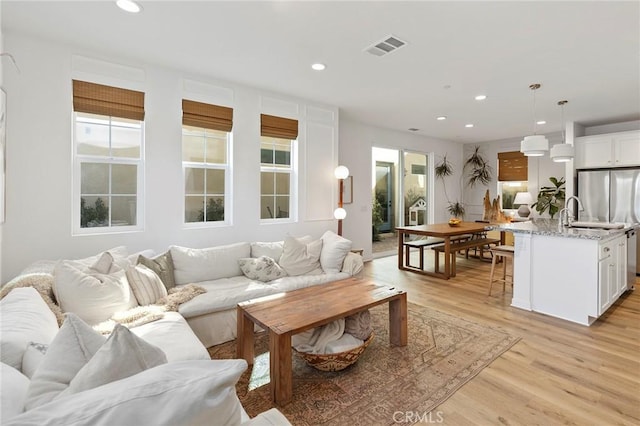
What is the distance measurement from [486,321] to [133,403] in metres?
3.45

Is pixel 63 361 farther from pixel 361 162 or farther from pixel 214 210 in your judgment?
pixel 361 162

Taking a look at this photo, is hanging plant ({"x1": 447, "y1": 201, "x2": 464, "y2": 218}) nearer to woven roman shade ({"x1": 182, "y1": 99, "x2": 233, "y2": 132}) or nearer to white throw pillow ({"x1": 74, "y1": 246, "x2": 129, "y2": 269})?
woven roman shade ({"x1": 182, "y1": 99, "x2": 233, "y2": 132})

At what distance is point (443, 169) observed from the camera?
788 cm

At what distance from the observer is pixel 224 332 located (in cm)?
280

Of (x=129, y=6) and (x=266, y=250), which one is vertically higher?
(x=129, y=6)

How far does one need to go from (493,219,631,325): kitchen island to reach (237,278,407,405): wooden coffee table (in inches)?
73.1

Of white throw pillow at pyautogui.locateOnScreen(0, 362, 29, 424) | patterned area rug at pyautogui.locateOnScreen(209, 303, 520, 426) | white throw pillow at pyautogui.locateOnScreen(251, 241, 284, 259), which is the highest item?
white throw pillow at pyautogui.locateOnScreen(251, 241, 284, 259)

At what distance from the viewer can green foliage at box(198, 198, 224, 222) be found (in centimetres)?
397

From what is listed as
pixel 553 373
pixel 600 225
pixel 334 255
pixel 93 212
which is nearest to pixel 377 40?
pixel 334 255

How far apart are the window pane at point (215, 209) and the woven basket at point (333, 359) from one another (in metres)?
2.34

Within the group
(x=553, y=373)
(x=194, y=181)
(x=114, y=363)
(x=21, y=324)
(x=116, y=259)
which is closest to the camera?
(x=114, y=363)

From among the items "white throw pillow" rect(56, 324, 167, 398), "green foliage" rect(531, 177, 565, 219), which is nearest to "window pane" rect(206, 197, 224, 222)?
"white throw pillow" rect(56, 324, 167, 398)

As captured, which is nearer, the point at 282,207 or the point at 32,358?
the point at 32,358

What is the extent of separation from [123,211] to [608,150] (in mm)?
7632
